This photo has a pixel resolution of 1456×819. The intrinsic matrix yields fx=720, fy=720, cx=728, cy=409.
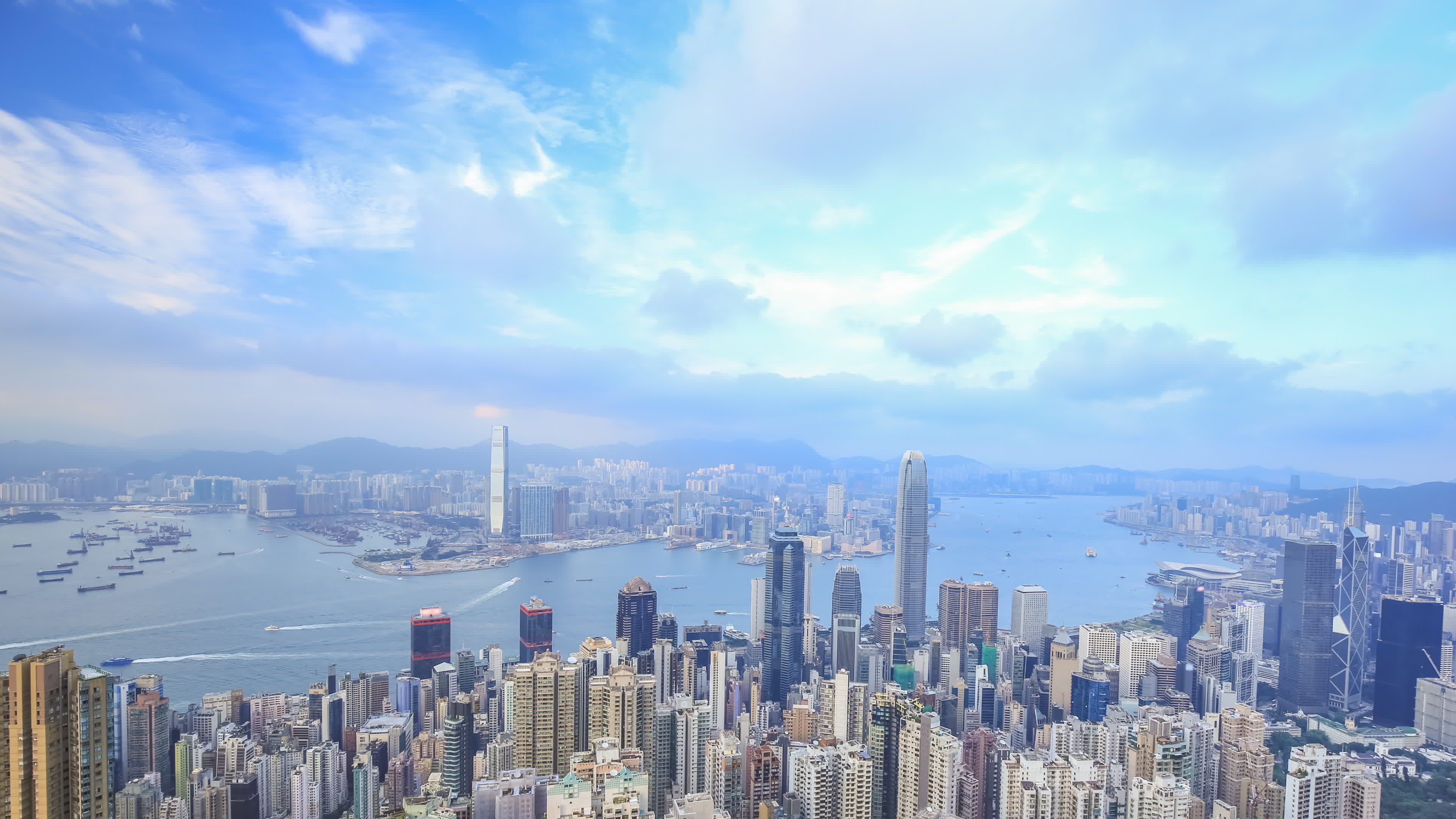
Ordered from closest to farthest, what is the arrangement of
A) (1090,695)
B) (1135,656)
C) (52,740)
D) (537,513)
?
(52,740) < (1090,695) < (1135,656) < (537,513)

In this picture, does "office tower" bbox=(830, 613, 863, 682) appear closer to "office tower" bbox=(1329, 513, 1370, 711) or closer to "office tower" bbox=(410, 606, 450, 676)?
"office tower" bbox=(410, 606, 450, 676)

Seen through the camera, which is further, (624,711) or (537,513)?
(537,513)

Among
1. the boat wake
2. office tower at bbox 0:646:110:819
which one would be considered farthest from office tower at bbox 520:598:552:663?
office tower at bbox 0:646:110:819

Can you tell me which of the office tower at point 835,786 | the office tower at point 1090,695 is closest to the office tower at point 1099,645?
the office tower at point 1090,695

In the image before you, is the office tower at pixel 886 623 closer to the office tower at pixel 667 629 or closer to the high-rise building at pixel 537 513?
the office tower at pixel 667 629

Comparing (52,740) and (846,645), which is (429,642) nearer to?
(846,645)

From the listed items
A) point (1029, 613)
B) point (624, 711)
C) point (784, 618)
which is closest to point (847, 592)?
point (784, 618)

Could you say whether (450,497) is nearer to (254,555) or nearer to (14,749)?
(254,555)
